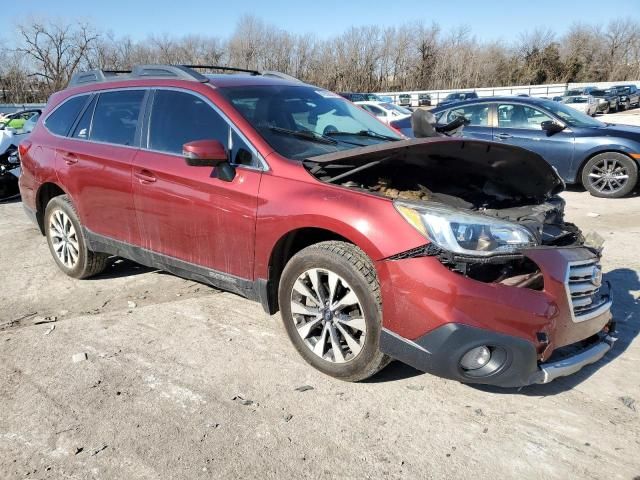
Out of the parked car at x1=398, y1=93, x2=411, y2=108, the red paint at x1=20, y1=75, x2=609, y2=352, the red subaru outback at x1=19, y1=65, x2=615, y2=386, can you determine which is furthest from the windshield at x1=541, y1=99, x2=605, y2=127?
the parked car at x1=398, y1=93, x2=411, y2=108

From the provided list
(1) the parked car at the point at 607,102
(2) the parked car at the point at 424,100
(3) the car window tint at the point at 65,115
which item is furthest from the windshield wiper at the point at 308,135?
(2) the parked car at the point at 424,100

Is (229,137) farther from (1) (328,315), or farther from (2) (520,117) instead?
(2) (520,117)

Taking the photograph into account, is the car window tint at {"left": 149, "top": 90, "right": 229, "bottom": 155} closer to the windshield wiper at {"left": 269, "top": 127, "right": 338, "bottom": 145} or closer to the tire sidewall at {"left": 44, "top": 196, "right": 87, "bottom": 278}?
the windshield wiper at {"left": 269, "top": 127, "right": 338, "bottom": 145}

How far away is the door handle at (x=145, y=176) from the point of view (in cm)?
400

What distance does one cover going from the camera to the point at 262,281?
3.53 metres

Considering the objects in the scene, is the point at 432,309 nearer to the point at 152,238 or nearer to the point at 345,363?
the point at 345,363

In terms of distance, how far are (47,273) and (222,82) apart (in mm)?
2943

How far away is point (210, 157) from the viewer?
11.2 feet

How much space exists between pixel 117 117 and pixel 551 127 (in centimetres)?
718

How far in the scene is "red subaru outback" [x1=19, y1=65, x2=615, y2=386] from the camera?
2770mm

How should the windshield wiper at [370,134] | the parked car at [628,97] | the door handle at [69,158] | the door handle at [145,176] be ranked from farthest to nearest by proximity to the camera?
1. the parked car at [628,97]
2. the door handle at [69,158]
3. the windshield wiper at [370,134]
4. the door handle at [145,176]

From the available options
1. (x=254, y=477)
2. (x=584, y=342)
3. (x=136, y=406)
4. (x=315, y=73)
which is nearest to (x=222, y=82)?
(x=136, y=406)

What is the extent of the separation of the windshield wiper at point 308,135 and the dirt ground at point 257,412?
4.59 ft

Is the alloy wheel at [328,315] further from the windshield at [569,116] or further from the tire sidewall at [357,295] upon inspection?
the windshield at [569,116]
